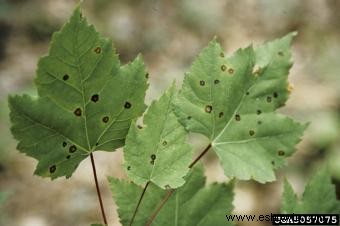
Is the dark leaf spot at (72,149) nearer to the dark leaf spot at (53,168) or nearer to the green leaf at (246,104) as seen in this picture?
the dark leaf spot at (53,168)

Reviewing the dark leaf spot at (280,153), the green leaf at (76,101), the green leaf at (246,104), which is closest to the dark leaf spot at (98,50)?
the green leaf at (76,101)

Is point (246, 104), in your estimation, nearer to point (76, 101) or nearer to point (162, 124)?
point (162, 124)

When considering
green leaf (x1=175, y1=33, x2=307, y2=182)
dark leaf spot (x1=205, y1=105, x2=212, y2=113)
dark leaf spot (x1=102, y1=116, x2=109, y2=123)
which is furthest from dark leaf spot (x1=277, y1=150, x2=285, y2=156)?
dark leaf spot (x1=102, y1=116, x2=109, y2=123)

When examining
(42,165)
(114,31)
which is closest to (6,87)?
(114,31)

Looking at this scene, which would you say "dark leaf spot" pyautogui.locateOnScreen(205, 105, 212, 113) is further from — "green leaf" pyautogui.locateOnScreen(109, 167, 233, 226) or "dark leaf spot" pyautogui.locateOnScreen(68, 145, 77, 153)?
"dark leaf spot" pyautogui.locateOnScreen(68, 145, 77, 153)

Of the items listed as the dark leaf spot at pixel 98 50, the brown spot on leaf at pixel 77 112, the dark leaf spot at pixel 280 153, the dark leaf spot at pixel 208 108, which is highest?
the dark leaf spot at pixel 208 108

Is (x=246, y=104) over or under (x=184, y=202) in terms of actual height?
over

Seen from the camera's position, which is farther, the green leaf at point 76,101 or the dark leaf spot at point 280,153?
the dark leaf spot at point 280,153

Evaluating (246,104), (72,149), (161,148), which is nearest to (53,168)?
(72,149)

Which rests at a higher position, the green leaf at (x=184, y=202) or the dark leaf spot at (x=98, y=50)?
the dark leaf spot at (x=98, y=50)
